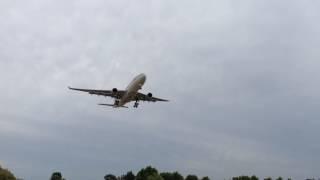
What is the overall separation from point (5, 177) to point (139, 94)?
45223 millimetres

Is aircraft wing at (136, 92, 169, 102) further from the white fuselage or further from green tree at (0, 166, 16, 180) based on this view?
green tree at (0, 166, 16, 180)

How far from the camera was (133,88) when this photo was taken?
101m

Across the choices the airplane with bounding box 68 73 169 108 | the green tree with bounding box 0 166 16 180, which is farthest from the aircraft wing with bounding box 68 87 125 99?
the green tree with bounding box 0 166 16 180

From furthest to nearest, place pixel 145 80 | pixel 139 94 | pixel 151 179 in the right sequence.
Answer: pixel 151 179
pixel 139 94
pixel 145 80

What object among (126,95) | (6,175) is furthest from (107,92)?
(6,175)

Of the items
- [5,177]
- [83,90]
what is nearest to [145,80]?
[83,90]

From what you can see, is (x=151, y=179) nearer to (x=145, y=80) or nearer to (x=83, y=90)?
(x=83, y=90)

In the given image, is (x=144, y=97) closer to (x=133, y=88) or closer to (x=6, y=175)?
(x=133, y=88)

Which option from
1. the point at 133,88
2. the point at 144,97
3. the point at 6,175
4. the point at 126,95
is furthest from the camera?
the point at 6,175

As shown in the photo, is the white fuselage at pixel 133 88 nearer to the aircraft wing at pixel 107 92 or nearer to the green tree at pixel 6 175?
the aircraft wing at pixel 107 92

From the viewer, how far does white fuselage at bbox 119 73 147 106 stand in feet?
319

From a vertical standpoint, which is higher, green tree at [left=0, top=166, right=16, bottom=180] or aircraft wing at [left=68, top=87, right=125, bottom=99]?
aircraft wing at [left=68, top=87, right=125, bottom=99]

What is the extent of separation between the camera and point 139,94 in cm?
10812

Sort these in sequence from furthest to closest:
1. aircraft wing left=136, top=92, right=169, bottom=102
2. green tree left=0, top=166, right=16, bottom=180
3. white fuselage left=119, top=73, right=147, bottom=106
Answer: green tree left=0, top=166, right=16, bottom=180, aircraft wing left=136, top=92, right=169, bottom=102, white fuselage left=119, top=73, right=147, bottom=106
